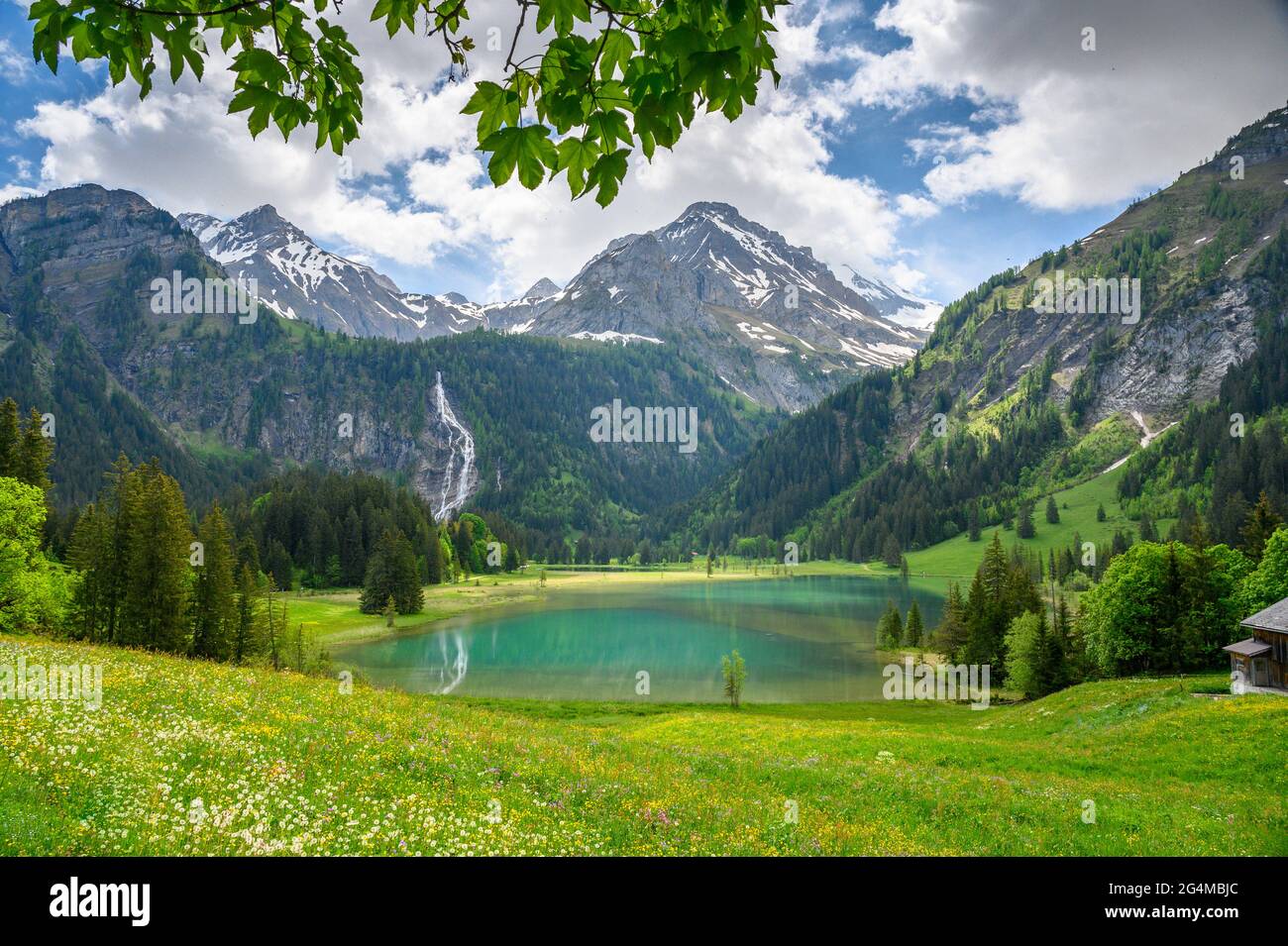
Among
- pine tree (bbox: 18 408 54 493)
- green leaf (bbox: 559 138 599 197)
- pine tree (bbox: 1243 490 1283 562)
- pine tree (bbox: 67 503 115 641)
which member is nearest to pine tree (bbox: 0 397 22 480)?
pine tree (bbox: 18 408 54 493)

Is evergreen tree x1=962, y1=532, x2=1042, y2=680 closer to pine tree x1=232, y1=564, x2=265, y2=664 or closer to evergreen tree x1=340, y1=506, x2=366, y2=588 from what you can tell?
pine tree x1=232, y1=564, x2=265, y2=664

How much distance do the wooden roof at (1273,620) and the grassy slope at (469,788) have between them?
17.2 meters

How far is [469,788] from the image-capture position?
10523 mm

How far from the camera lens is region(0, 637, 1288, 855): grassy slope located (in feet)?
25.1

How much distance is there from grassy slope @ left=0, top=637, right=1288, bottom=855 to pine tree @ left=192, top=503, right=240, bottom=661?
31160mm

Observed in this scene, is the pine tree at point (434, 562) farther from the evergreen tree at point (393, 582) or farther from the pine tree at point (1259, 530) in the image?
the pine tree at point (1259, 530)

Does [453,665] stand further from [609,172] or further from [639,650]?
[609,172]

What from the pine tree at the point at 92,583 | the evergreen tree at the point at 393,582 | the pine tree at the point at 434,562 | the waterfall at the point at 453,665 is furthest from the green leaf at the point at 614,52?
the pine tree at the point at 434,562

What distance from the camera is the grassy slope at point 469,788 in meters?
7.64

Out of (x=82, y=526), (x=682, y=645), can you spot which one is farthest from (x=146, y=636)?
(x=682, y=645)

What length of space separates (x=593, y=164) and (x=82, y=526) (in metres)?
54.5

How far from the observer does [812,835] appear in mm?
9484

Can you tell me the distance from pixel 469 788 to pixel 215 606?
161 feet

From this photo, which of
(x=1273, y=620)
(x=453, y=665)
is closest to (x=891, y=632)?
(x=1273, y=620)
